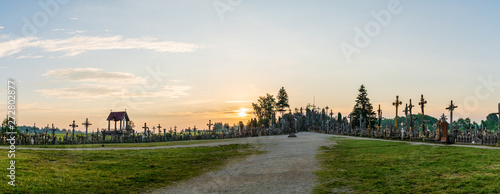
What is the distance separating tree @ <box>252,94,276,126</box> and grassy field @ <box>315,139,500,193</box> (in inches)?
4021

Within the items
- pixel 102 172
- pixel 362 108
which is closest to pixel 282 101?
pixel 362 108

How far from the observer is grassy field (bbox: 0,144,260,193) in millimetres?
15828

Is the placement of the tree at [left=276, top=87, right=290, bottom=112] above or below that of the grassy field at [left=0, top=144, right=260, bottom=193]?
above

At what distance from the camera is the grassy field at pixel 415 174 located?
46.5 feet

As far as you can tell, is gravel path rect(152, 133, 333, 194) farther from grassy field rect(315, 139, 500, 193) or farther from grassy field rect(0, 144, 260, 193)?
grassy field rect(0, 144, 260, 193)

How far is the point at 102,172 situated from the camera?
1952 cm

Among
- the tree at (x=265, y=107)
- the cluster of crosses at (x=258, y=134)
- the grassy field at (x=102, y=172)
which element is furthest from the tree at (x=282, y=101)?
the grassy field at (x=102, y=172)

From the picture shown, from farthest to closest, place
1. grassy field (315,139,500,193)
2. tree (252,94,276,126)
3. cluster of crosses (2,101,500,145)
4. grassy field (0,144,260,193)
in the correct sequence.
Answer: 1. tree (252,94,276,126)
2. cluster of crosses (2,101,500,145)
3. grassy field (0,144,260,193)
4. grassy field (315,139,500,193)

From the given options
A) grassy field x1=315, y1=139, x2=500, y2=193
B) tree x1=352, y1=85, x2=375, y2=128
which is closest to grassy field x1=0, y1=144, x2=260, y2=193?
grassy field x1=315, y1=139, x2=500, y2=193

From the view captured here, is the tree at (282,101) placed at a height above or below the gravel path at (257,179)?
Answer: above

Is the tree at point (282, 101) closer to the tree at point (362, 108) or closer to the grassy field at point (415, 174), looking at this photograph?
the tree at point (362, 108)

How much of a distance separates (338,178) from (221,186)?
5747 millimetres

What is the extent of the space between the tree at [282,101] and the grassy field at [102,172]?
10002 cm

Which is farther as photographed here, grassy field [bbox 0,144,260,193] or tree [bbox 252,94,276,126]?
tree [bbox 252,94,276,126]
